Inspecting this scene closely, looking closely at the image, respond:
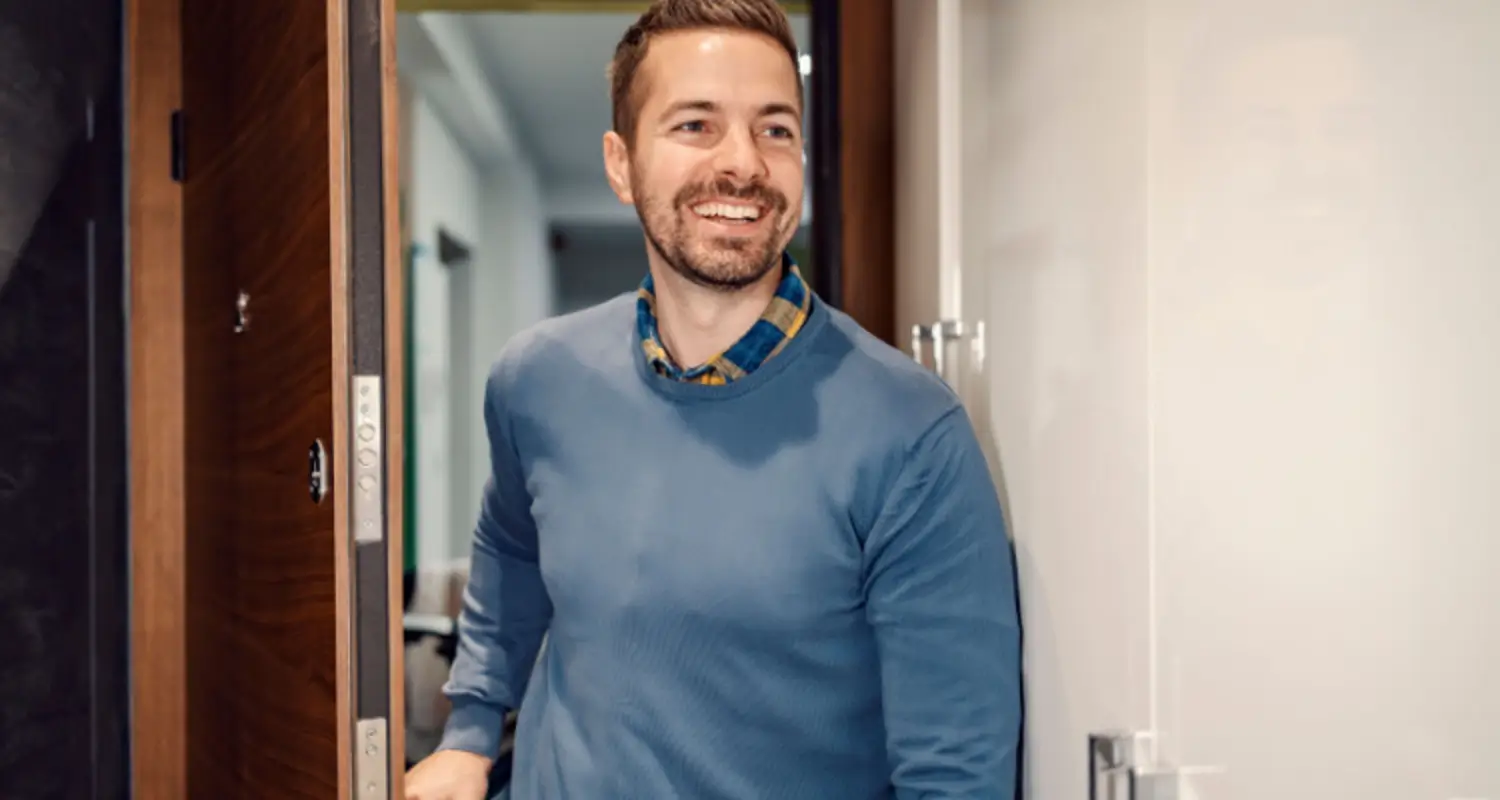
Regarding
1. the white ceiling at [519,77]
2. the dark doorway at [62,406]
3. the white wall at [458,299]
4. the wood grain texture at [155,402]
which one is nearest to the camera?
the dark doorway at [62,406]

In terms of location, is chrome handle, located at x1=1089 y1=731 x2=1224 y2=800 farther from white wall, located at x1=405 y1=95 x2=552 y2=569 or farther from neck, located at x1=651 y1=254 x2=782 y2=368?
white wall, located at x1=405 y1=95 x2=552 y2=569

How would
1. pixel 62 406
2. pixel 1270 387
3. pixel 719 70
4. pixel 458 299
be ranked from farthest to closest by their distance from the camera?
pixel 458 299 → pixel 62 406 → pixel 719 70 → pixel 1270 387

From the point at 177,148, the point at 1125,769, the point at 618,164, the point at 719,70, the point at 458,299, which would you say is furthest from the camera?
the point at 458,299

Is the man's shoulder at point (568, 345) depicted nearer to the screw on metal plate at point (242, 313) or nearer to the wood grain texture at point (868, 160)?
the screw on metal plate at point (242, 313)

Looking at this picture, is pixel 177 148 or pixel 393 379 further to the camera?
pixel 177 148

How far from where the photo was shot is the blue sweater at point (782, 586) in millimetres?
1016

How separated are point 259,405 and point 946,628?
75 cm

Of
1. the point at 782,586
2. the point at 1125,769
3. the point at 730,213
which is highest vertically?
the point at 730,213

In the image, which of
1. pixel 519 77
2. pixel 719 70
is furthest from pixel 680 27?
pixel 519 77

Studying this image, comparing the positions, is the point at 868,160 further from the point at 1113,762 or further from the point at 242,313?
the point at 1113,762

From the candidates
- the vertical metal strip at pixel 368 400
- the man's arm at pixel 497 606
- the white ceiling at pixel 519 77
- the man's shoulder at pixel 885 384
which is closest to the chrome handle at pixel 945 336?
the man's shoulder at pixel 885 384

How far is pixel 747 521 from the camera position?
3.49 feet

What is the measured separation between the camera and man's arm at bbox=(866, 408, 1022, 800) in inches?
39.4

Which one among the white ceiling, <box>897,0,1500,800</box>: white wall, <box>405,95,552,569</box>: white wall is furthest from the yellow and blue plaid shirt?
<box>405,95,552,569</box>: white wall
